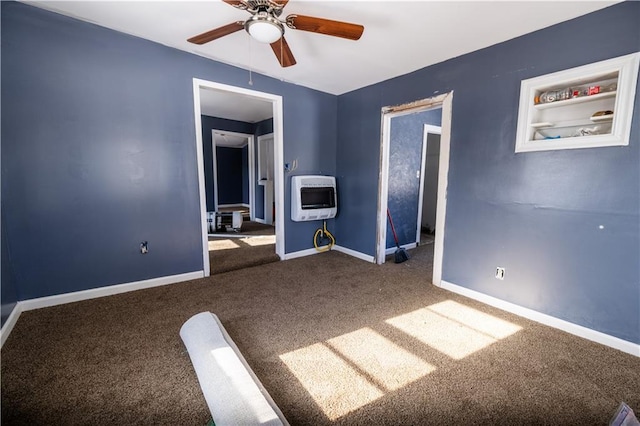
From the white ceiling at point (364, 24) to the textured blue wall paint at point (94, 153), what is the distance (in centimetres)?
23

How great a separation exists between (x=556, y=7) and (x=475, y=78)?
73 centimetres

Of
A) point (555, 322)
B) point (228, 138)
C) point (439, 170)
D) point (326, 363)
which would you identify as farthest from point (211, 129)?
point (555, 322)

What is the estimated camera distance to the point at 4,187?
6.88ft

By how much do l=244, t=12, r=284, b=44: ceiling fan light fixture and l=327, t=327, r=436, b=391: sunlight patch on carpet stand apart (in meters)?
2.19

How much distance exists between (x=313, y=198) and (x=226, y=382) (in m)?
2.84

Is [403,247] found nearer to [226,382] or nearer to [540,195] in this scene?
[540,195]

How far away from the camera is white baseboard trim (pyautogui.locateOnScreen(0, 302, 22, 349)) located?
1.82 meters

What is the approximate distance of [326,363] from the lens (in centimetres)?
171

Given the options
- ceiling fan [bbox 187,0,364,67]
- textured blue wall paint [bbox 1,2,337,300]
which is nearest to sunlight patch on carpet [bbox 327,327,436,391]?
textured blue wall paint [bbox 1,2,337,300]

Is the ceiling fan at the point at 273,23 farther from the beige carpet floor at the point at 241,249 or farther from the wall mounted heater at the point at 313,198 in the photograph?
the beige carpet floor at the point at 241,249

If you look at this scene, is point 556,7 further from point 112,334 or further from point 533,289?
point 112,334

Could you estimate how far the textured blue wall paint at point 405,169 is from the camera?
3.94 metres

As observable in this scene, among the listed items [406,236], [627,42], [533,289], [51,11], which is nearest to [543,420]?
[533,289]

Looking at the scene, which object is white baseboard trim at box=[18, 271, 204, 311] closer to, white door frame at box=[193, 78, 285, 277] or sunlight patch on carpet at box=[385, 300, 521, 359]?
white door frame at box=[193, 78, 285, 277]
